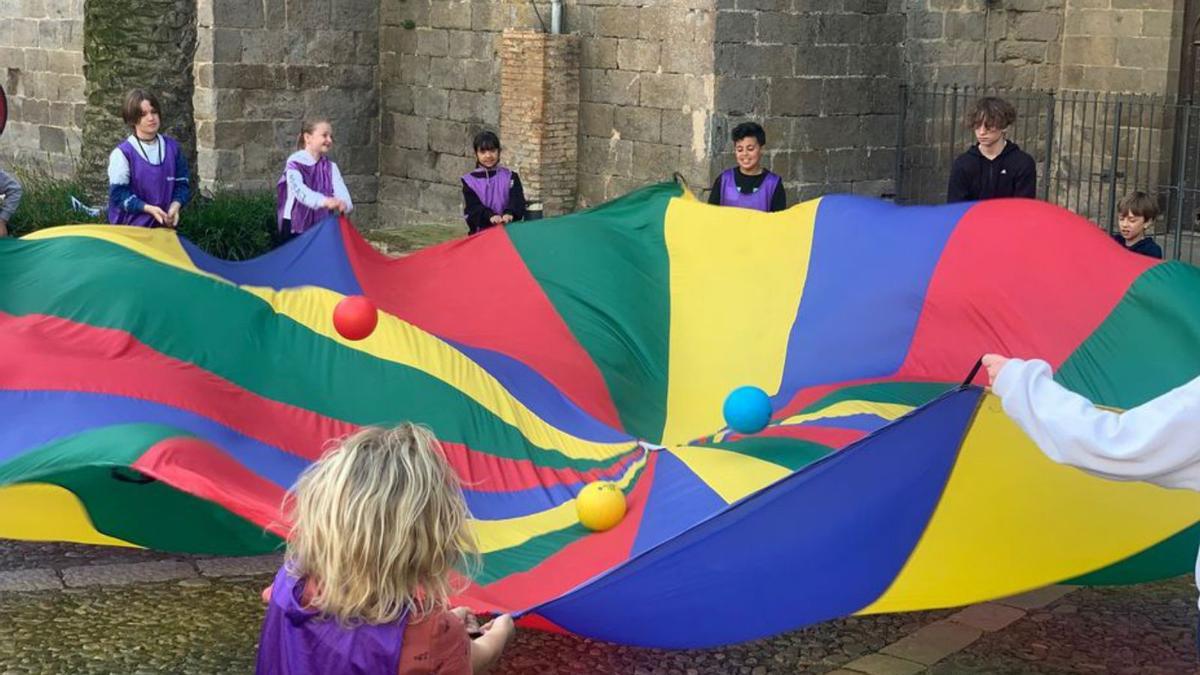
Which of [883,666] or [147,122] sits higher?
[147,122]

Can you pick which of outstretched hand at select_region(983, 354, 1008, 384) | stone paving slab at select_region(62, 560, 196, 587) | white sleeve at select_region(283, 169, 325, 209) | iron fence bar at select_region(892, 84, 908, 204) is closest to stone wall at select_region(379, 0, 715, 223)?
iron fence bar at select_region(892, 84, 908, 204)

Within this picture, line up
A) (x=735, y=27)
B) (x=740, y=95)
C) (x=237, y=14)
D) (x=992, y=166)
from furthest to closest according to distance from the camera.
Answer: (x=237, y=14) → (x=740, y=95) → (x=735, y=27) → (x=992, y=166)

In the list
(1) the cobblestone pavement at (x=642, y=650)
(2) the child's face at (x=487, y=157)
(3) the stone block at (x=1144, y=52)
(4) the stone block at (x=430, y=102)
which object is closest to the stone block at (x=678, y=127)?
(4) the stone block at (x=430, y=102)

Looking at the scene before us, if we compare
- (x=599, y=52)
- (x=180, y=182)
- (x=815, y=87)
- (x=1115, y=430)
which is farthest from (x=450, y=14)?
(x=1115, y=430)

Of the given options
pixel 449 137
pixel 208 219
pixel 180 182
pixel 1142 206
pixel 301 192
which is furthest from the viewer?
pixel 449 137

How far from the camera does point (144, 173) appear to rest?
8484mm

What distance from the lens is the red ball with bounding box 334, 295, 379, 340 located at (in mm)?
5875

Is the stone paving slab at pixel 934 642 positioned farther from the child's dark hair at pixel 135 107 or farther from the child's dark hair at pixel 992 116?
the child's dark hair at pixel 135 107

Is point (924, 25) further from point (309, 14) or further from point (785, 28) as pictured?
point (309, 14)

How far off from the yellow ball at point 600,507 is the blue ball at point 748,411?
50cm

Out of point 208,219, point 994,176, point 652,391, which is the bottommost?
point 652,391

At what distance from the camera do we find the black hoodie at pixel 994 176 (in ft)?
26.6

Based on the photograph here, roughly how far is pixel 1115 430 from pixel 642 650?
2.32 metres

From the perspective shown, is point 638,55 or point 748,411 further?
point 638,55
